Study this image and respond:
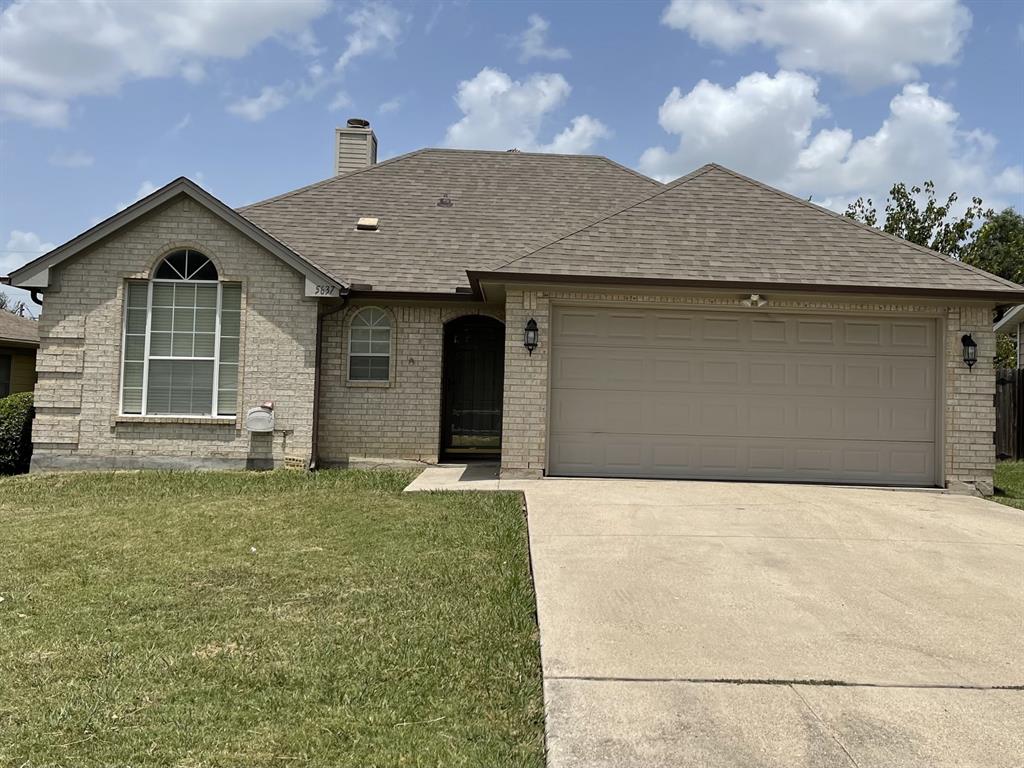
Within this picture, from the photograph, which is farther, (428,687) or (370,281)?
(370,281)

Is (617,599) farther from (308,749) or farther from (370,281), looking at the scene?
(370,281)

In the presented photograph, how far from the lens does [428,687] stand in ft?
12.3

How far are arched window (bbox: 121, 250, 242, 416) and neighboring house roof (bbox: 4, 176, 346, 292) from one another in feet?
2.55

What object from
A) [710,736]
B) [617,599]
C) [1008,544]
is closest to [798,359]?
[1008,544]

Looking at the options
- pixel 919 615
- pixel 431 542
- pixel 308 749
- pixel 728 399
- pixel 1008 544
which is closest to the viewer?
pixel 308 749

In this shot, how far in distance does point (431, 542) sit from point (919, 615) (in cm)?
392

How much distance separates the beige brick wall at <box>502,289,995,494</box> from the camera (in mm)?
10242

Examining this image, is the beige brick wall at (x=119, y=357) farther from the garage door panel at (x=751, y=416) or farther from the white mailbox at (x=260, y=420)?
the garage door panel at (x=751, y=416)

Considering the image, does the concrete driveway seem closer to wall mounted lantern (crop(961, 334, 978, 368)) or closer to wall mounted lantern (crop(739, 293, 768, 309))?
wall mounted lantern (crop(961, 334, 978, 368))

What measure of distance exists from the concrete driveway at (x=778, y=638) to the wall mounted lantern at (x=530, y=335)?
2.83 m

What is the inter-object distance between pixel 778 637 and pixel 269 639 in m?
3.13

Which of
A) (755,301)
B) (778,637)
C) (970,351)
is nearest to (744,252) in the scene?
(755,301)

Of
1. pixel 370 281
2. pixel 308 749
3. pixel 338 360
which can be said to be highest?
pixel 370 281

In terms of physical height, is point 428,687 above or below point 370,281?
below
